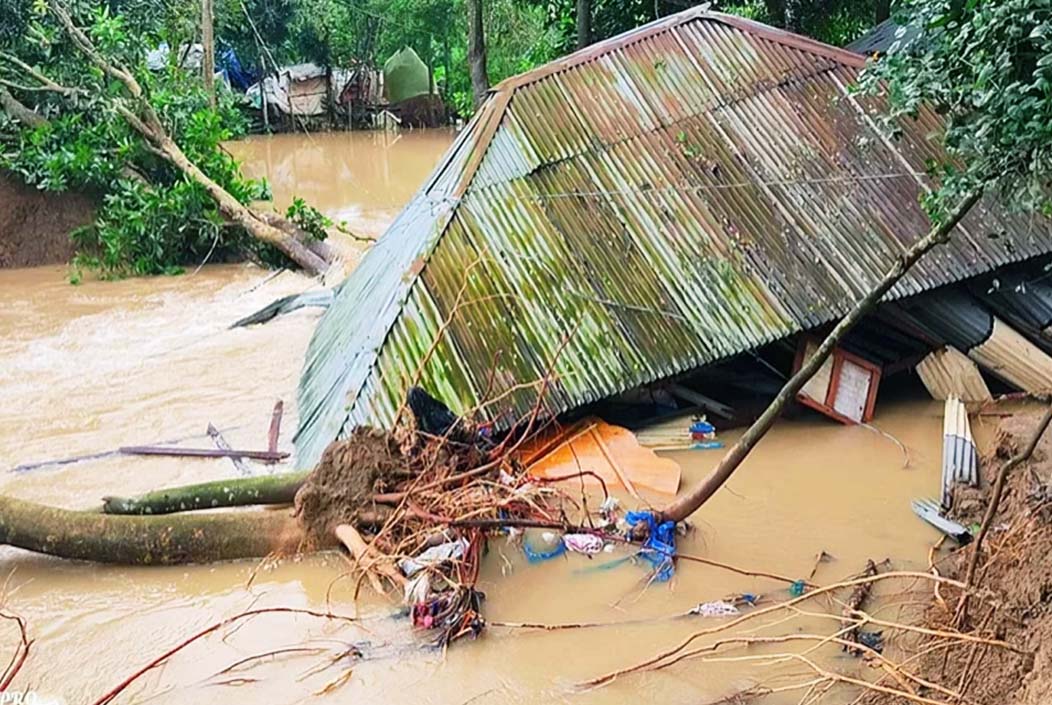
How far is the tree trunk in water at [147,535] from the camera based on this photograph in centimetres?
632

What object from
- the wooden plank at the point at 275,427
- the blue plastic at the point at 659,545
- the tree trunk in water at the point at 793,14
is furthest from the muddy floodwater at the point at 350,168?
the blue plastic at the point at 659,545

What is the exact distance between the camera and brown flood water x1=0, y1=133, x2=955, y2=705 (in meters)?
5.36

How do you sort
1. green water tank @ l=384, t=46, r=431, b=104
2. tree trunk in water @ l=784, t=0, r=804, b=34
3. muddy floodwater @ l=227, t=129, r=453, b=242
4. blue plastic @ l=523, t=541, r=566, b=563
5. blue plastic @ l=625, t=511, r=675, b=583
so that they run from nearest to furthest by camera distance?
blue plastic @ l=625, t=511, r=675, b=583 → blue plastic @ l=523, t=541, r=566, b=563 → tree trunk in water @ l=784, t=0, r=804, b=34 → muddy floodwater @ l=227, t=129, r=453, b=242 → green water tank @ l=384, t=46, r=431, b=104

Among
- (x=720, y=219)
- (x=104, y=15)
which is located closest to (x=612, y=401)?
(x=720, y=219)

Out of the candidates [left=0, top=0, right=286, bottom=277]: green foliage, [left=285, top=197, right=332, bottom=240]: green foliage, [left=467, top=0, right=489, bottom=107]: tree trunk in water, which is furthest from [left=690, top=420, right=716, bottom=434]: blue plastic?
[left=0, top=0, right=286, bottom=277]: green foliage

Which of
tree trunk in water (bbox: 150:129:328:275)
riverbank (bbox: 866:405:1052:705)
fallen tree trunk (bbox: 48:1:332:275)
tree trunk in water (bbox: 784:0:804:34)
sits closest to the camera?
riverbank (bbox: 866:405:1052:705)

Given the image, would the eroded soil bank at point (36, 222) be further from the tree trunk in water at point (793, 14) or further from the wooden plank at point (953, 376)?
the wooden plank at point (953, 376)

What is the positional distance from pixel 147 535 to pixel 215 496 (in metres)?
0.53

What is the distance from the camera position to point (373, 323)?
8031 mm

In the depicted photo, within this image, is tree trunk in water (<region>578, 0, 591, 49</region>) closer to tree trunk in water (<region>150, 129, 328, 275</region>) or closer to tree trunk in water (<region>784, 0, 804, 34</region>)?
tree trunk in water (<region>784, 0, 804, 34</region>)

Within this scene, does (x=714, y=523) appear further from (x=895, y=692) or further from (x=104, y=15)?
(x=104, y=15)

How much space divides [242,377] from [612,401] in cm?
406

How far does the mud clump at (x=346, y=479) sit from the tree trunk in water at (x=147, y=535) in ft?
0.73

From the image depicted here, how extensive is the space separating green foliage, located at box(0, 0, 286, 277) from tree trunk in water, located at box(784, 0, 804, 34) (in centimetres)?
926
